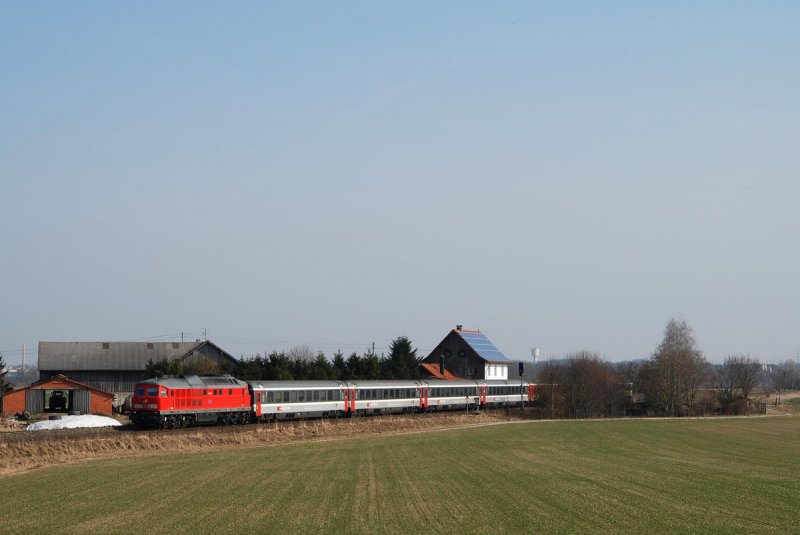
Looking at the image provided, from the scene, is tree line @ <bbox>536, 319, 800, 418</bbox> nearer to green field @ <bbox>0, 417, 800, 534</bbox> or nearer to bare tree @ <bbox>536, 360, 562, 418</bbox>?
bare tree @ <bbox>536, 360, 562, 418</bbox>

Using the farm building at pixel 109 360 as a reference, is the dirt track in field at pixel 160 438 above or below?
below

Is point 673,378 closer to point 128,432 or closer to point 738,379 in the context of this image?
point 738,379

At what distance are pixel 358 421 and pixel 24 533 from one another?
147 feet

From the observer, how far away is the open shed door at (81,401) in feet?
248

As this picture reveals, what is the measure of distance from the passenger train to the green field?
949 centimetres

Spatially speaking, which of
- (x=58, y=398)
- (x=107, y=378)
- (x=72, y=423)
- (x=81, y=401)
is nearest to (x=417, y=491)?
(x=72, y=423)

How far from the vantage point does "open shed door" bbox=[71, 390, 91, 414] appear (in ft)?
248

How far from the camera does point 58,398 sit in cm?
7738

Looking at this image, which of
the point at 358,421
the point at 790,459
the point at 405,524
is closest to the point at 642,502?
the point at 405,524

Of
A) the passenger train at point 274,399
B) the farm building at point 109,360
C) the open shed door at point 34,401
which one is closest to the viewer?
the passenger train at point 274,399

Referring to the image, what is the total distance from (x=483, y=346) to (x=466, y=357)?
17.0 ft

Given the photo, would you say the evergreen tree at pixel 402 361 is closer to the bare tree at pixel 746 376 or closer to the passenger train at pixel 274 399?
the passenger train at pixel 274 399

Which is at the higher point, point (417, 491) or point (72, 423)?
point (72, 423)

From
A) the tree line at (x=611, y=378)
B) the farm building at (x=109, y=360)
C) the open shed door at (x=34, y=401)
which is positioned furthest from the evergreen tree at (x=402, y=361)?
the open shed door at (x=34, y=401)
